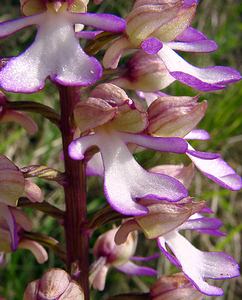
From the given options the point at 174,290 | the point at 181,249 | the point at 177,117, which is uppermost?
the point at 177,117

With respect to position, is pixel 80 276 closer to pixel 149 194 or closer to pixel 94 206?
pixel 149 194

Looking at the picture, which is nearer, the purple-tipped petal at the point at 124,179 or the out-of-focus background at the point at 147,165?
the purple-tipped petal at the point at 124,179

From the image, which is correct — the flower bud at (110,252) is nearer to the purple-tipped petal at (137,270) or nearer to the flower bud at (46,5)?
the purple-tipped petal at (137,270)

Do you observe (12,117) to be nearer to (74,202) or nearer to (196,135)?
(74,202)

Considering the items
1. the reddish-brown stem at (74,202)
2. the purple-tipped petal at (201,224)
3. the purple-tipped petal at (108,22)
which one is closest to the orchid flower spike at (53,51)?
the purple-tipped petal at (108,22)

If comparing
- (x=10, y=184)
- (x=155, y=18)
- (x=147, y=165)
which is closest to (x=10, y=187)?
(x=10, y=184)

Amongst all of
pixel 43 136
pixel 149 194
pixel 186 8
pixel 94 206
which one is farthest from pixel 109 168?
pixel 43 136
